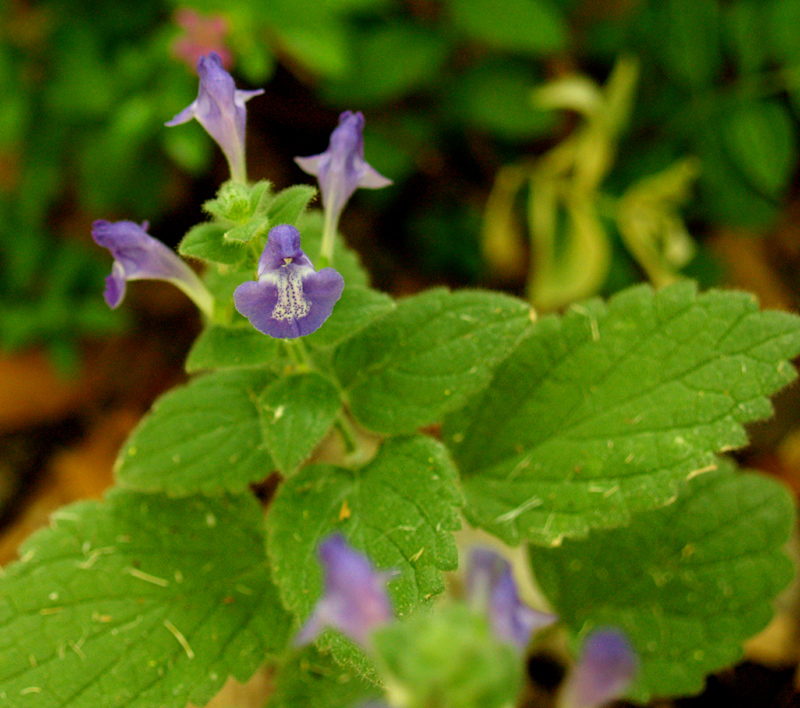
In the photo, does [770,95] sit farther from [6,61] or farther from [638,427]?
[6,61]

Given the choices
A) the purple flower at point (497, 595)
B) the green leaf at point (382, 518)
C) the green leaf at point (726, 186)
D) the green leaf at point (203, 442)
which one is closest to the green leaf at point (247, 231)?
the green leaf at point (203, 442)

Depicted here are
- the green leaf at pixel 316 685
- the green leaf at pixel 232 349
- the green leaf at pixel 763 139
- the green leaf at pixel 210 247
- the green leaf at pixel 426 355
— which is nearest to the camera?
the green leaf at pixel 210 247

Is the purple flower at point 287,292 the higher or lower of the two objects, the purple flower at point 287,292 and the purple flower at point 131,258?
the higher

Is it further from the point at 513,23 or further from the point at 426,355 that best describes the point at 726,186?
the point at 426,355

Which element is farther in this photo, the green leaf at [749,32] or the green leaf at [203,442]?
the green leaf at [749,32]

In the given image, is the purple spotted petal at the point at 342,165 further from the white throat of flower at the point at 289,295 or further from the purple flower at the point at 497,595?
the purple flower at the point at 497,595

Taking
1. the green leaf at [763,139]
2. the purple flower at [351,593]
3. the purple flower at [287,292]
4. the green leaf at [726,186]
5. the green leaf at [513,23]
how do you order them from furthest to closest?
the green leaf at [726,186] < the green leaf at [513,23] < the green leaf at [763,139] < the purple flower at [287,292] < the purple flower at [351,593]
